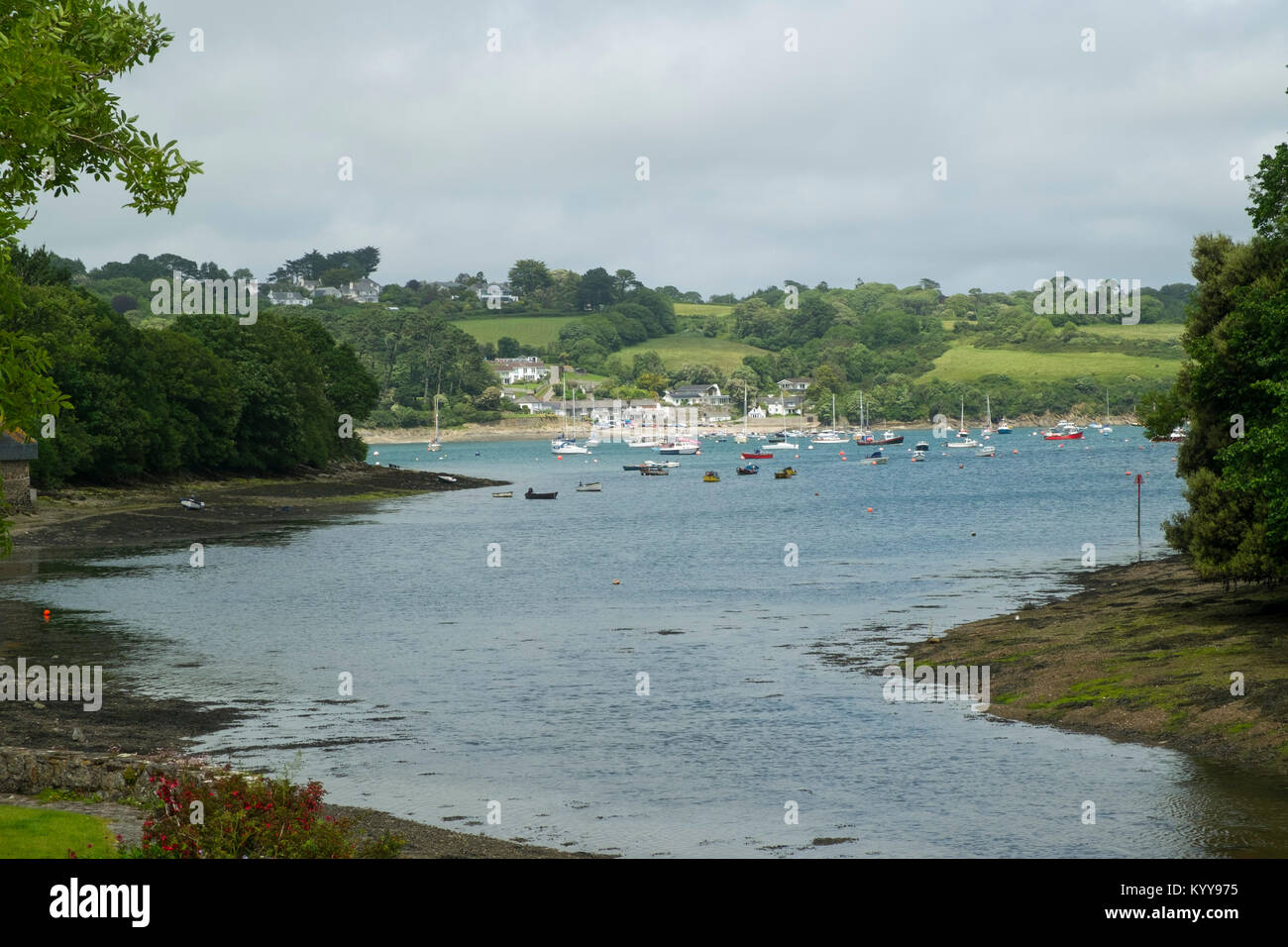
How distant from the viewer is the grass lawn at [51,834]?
1797 cm

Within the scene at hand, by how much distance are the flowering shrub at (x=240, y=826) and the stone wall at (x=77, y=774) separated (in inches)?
204

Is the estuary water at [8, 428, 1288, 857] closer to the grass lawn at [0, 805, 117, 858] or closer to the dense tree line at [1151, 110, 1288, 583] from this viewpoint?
the grass lawn at [0, 805, 117, 858]

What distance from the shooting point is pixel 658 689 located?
40031 mm

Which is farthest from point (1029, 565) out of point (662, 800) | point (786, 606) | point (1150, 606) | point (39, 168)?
point (39, 168)

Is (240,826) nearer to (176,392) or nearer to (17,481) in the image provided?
(17,481)

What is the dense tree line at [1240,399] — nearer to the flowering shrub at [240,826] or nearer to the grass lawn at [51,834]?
the flowering shrub at [240,826]

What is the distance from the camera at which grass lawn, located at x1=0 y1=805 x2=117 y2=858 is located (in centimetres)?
1797

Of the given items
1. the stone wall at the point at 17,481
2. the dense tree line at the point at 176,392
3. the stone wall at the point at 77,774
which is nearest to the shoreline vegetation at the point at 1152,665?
the stone wall at the point at 77,774

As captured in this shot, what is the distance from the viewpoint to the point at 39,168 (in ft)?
56.7

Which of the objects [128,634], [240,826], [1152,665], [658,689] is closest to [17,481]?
[128,634]

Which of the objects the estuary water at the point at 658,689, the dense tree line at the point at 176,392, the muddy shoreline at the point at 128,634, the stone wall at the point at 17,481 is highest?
the dense tree line at the point at 176,392

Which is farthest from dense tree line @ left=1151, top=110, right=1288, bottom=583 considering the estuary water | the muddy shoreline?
the muddy shoreline

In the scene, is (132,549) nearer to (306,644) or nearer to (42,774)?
(306,644)
